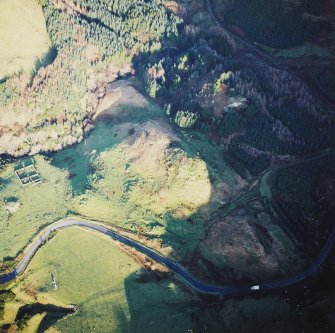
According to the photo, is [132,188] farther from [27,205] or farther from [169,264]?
[27,205]

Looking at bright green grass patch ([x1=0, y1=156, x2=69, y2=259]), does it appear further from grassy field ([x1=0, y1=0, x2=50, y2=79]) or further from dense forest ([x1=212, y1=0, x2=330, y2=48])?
dense forest ([x1=212, y1=0, x2=330, y2=48])

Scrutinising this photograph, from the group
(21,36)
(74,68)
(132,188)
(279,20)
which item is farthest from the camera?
(279,20)

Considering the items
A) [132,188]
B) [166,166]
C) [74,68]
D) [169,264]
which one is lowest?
[169,264]

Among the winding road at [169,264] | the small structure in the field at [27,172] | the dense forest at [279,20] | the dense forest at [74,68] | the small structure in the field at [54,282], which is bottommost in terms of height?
the small structure in the field at [54,282]

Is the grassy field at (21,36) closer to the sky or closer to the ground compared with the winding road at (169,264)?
closer to the sky

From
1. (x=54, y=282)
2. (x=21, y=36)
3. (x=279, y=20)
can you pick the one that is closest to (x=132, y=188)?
(x=54, y=282)

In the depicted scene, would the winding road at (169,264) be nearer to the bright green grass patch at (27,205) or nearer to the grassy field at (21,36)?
the bright green grass patch at (27,205)

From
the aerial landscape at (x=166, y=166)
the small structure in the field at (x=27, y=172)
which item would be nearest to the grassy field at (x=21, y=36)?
the aerial landscape at (x=166, y=166)
